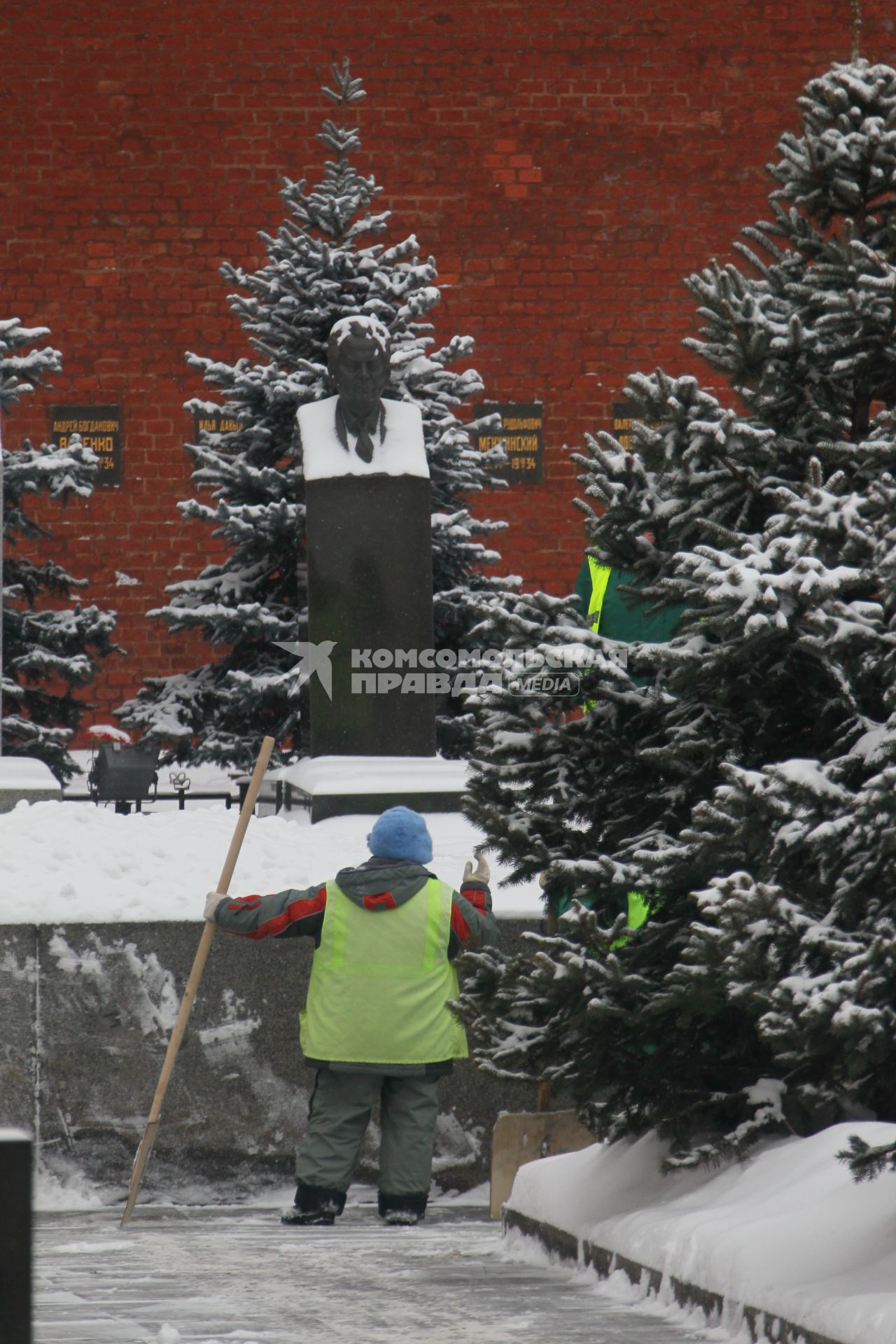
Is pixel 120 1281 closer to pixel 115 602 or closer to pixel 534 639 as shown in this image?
pixel 534 639

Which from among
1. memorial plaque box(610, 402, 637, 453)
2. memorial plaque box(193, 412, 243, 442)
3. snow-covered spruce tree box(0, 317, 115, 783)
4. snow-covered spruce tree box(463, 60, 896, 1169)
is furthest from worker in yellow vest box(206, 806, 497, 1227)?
memorial plaque box(193, 412, 243, 442)

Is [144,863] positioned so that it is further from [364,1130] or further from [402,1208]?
[402,1208]

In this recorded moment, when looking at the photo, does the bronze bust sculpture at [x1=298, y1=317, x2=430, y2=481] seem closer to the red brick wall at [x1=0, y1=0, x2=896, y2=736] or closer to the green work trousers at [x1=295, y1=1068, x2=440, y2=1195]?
the green work trousers at [x1=295, y1=1068, x2=440, y2=1195]

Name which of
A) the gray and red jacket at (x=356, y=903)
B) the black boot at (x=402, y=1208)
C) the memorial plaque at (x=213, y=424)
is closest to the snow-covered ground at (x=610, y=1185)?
the gray and red jacket at (x=356, y=903)

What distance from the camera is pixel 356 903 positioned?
19.0ft

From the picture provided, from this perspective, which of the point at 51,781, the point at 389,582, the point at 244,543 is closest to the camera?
the point at 51,781

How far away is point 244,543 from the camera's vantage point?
41.6 feet

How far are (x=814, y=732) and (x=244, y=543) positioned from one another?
889cm

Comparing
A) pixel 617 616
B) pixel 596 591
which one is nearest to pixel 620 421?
pixel 596 591

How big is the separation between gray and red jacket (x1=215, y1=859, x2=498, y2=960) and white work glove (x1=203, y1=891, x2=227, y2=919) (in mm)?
17

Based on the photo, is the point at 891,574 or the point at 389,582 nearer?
the point at 891,574

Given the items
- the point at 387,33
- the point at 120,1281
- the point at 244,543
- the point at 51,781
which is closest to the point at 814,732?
the point at 120,1281

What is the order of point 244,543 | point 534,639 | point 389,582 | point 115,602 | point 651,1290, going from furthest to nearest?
point 115,602 → point 244,543 → point 389,582 → point 534,639 → point 651,1290

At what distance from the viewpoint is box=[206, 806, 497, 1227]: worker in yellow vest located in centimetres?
575
